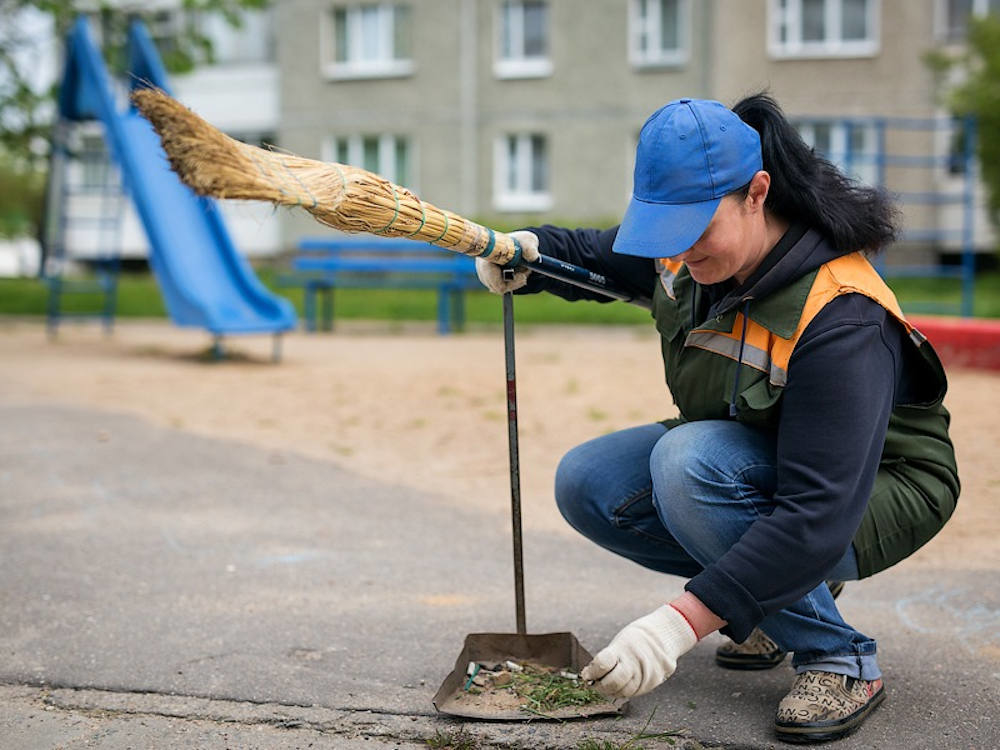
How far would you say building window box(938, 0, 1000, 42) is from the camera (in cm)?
2042

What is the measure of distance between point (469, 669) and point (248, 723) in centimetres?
51

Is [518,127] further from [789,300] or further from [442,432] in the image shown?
[789,300]

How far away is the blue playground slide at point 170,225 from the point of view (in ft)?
31.2

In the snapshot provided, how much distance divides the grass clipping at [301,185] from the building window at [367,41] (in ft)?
68.7

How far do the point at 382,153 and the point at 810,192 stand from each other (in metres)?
21.2

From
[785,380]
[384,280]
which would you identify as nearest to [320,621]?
[785,380]

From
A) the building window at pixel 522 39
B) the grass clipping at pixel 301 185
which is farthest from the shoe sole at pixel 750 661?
the building window at pixel 522 39

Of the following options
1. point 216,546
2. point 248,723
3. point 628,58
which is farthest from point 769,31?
point 248,723

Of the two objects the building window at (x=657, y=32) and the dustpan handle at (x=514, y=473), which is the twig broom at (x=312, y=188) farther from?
the building window at (x=657, y=32)

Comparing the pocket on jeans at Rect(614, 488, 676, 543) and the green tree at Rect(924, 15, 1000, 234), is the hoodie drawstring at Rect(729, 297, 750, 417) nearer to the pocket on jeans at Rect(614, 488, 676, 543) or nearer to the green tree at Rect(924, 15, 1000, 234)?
the pocket on jeans at Rect(614, 488, 676, 543)

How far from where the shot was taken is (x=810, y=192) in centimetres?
235

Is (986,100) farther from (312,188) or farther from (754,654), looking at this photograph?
(312,188)

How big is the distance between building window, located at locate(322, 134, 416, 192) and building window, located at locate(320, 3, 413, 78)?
119 cm

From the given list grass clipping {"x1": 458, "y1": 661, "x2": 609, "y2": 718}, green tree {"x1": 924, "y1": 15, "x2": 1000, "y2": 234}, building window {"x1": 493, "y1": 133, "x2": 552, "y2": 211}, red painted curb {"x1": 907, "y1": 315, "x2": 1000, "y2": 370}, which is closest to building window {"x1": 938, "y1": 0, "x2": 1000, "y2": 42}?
green tree {"x1": 924, "y1": 15, "x2": 1000, "y2": 234}
